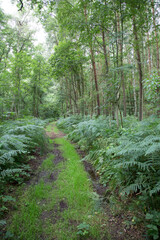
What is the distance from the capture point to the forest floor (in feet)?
6.45

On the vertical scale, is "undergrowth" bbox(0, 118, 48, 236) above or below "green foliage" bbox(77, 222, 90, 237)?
above

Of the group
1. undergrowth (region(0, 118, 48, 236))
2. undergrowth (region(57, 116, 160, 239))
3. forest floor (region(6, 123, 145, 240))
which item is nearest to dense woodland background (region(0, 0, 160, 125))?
undergrowth (region(57, 116, 160, 239))

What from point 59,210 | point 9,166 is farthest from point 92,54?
point 59,210

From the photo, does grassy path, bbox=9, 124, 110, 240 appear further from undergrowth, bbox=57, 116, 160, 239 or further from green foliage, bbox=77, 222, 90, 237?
undergrowth, bbox=57, 116, 160, 239

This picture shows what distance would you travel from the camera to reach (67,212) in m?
2.39

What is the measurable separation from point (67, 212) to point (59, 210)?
18 cm

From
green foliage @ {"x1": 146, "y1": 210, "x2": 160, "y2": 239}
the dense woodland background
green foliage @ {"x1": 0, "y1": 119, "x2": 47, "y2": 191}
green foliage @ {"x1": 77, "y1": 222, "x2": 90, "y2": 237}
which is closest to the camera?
green foliage @ {"x1": 146, "y1": 210, "x2": 160, "y2": 239}

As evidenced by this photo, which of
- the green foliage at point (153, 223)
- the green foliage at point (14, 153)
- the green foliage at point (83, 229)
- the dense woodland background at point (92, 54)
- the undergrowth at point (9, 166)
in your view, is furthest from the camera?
the dense woodland background at point (92, 54)

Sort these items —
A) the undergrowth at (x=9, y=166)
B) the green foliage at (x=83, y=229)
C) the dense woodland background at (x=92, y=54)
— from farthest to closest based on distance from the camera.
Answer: the dense woodland background at (x=92, y=54) < the undergrowth at (x=9, y=166) < the green foliage at (x=83, y=229)

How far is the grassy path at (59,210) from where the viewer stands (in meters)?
1.98

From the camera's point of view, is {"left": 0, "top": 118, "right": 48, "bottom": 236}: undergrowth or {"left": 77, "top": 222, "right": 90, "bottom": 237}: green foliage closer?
{"left": 77, "top": 222, "right": 90, "bottom": 237}: green foliage

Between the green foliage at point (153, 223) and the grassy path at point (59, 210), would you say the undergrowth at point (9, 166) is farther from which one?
the green foliage at point (153, 223)

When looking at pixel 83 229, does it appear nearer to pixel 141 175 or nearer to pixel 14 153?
pixel 141 175

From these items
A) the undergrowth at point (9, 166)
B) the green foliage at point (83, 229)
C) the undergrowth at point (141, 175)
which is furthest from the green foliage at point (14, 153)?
the undergrowth at point (141, 175)
